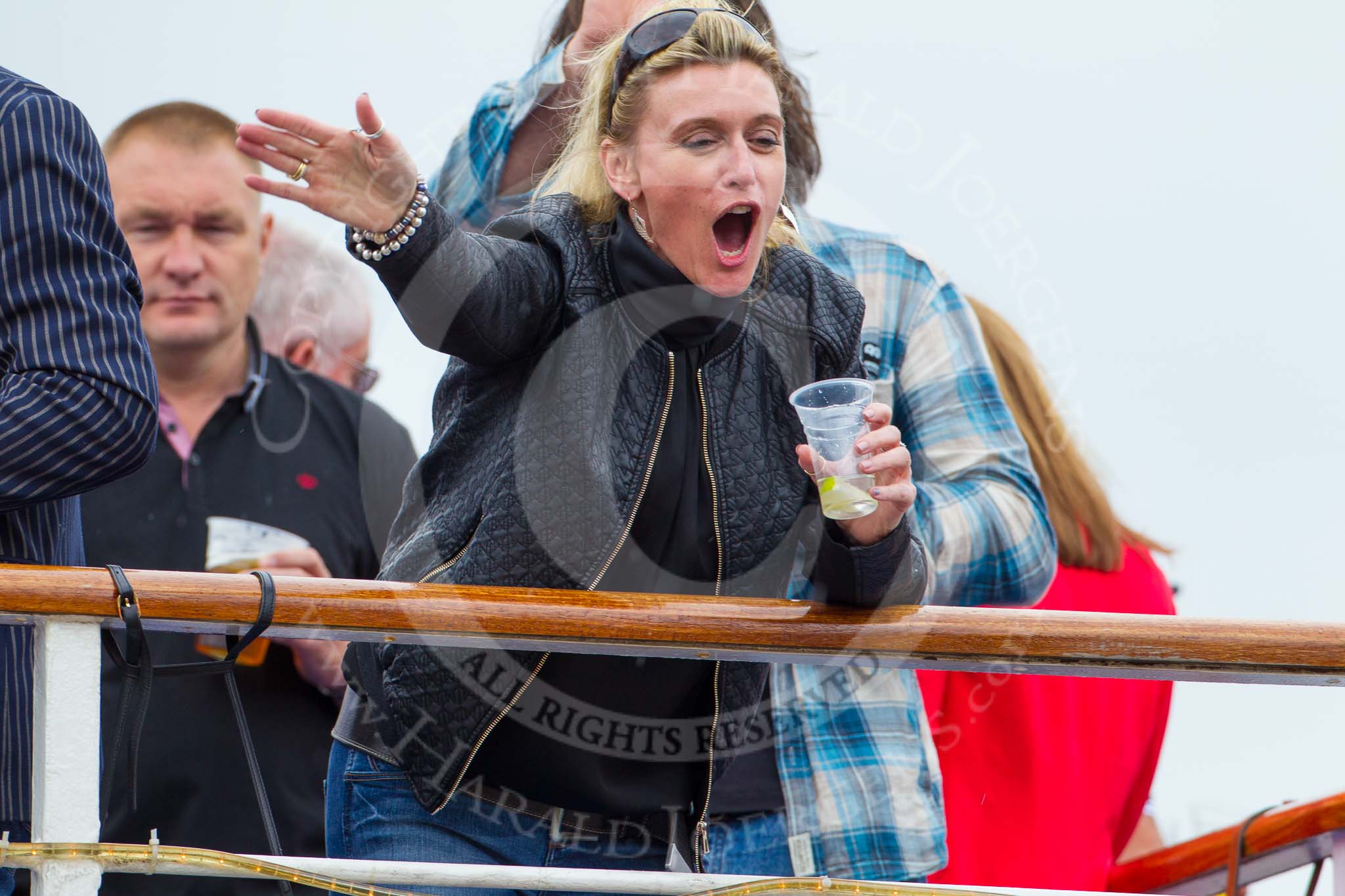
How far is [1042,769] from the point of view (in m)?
2.96

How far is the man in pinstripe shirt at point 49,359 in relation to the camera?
5.90 feet

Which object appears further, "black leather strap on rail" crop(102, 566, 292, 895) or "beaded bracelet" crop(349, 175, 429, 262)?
"beaded bracelet" crop(349, 175, 429, 262)

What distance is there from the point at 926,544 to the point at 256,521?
120cm

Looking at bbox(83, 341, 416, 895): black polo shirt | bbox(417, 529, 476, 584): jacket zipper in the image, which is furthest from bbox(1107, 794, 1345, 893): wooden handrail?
bbox(83, 341, 416, 895): black polo shirt

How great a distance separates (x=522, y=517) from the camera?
76.0 inches

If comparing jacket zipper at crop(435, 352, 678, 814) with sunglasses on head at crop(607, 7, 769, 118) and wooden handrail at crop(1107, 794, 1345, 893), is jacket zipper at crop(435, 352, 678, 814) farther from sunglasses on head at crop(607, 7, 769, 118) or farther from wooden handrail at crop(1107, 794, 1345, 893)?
wooden handrail at crop(1107, 794, 1345, 893)

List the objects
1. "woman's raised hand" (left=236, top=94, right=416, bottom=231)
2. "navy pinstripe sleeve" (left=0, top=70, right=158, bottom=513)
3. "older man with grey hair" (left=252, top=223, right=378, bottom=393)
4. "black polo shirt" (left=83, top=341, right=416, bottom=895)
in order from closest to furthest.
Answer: "woman's raised hand" (left=236, top=94, right=416, bottom=231) < "navy pinstripe sleeve" (left=0, top=70, right=158, bottom=513) < "black polo shirt" (left=83, top=341, right=416, bottom=895) < "older man with grey hair" (left=252, top=223, right=378, bottom=393)

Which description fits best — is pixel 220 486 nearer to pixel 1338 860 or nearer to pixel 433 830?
pixel 433 830

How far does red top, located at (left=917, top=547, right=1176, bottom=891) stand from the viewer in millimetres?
2920

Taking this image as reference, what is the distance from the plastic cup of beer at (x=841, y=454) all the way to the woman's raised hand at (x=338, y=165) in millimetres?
486

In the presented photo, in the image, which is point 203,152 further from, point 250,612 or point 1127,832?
point 1127,832

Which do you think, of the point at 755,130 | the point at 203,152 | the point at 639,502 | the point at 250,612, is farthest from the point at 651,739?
the point at 203,152

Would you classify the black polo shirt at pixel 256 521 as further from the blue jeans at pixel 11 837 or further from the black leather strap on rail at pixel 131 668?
the black leather strap on rail at pixel 131 668

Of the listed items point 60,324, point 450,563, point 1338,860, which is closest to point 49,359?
point 60,324
